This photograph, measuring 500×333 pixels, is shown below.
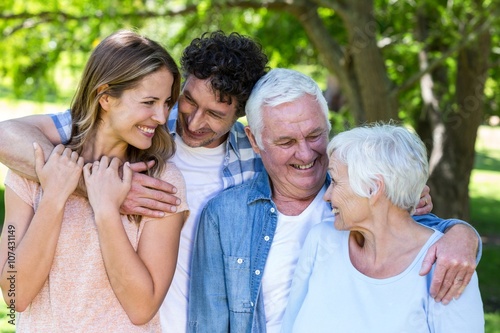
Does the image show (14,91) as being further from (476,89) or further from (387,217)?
(387,217)

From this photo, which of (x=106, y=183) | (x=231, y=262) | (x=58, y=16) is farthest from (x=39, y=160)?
(x=58, y=16)

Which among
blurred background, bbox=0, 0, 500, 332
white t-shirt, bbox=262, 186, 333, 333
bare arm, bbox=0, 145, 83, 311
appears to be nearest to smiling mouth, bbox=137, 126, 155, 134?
bare arm, bbox=0, 145, 83, 311

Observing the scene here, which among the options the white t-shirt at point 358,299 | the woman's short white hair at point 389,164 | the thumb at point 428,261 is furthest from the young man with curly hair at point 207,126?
the thumb at point 428,261

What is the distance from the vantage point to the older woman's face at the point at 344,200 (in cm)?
238

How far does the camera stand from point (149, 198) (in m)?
2.40

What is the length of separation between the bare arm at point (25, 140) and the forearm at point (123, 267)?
0.31 m

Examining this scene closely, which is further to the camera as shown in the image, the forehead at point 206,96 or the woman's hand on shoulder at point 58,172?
the forehead at point 206,96

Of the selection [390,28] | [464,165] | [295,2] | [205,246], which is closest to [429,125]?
[464,165]

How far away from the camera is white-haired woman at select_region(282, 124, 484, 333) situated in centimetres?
227

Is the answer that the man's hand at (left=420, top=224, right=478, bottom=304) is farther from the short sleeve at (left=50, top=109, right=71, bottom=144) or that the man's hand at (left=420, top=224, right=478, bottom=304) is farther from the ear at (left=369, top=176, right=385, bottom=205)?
the short sleeve at (left=50, top=109, right=71, bottom=144)

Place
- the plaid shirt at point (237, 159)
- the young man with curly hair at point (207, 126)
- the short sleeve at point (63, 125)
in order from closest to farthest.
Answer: the short sleeve at point (63, 125), the young man with curly hair at point (207, 126), the plaid shirt at point (237, 159)

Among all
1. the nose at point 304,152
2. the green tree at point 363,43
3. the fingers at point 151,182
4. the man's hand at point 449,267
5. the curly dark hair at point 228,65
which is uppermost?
the green tree at point 363,43

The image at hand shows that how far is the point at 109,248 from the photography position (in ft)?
7.52

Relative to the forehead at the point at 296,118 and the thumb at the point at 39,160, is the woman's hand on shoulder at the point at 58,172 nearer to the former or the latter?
the thumb at the point at 39,160
